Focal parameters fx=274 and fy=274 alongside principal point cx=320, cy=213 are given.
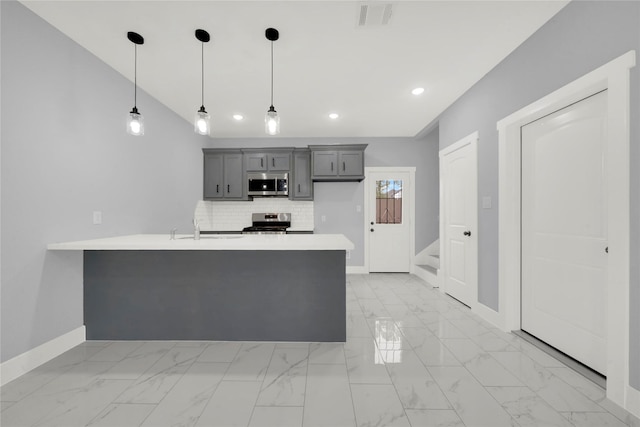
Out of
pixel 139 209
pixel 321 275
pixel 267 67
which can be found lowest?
pixel 321 275

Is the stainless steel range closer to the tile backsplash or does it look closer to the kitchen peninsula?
the tile backsplash

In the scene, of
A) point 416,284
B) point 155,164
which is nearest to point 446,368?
point 416,284

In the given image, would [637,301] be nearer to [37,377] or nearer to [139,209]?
[37,377]

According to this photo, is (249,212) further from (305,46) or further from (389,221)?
(305,46)

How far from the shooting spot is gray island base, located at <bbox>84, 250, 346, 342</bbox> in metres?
2.50

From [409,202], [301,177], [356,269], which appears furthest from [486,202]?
[301,177]

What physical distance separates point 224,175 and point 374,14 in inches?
152

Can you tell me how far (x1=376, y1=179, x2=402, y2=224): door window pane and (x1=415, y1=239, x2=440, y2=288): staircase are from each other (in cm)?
78

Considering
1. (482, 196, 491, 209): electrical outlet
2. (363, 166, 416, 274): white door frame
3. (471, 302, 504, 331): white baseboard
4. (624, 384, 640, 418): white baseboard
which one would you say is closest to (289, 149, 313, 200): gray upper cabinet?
(363, 166, 416, 274): white door frame

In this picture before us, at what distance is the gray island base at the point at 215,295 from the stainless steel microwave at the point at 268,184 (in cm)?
270

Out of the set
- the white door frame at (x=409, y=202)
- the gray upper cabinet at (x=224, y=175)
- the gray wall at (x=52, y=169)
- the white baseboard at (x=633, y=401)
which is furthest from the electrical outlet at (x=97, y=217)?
the white baseboard at (x=633, y=401)

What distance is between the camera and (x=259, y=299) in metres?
2.52

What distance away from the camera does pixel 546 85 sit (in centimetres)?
227

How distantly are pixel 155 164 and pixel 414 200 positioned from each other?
4.46m
